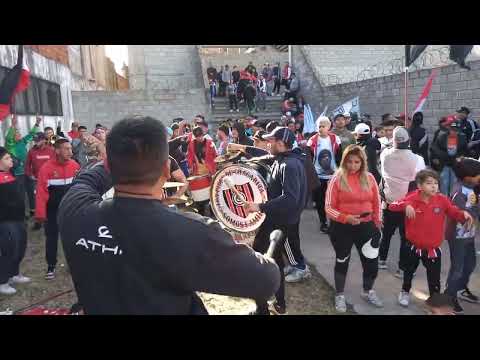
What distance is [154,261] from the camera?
129 cm

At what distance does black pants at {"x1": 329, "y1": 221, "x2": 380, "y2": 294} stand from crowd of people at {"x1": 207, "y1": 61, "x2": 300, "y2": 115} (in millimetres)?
14216

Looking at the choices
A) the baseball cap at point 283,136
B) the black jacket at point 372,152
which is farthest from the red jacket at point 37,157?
the black jacket at point 372,152

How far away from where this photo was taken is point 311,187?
180 inches

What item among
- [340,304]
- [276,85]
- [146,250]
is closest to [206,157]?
[340,304]

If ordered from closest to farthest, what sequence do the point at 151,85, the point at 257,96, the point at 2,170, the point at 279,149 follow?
the point at 279,149
the point at 2,170
the point at 257,96
the point at 151,85

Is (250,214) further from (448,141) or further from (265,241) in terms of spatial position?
(448,141)

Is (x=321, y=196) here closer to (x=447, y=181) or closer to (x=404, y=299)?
(x=447, y=181)

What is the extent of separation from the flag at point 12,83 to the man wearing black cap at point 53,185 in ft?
16.3

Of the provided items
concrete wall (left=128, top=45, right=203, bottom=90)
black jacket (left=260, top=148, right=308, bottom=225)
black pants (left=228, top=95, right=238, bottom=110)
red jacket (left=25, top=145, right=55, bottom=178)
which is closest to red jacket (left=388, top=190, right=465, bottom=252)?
black jacket (left=260, top=148, right=308, bottom=225)

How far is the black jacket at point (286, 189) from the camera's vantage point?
3.57 meters

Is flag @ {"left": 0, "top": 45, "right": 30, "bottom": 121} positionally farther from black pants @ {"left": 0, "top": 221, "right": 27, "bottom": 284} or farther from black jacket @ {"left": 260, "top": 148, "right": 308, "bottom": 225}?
black jacket @ {"left": 260, "top": 148, "right": 308, "bottom": 225}

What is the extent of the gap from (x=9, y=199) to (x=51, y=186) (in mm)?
504
